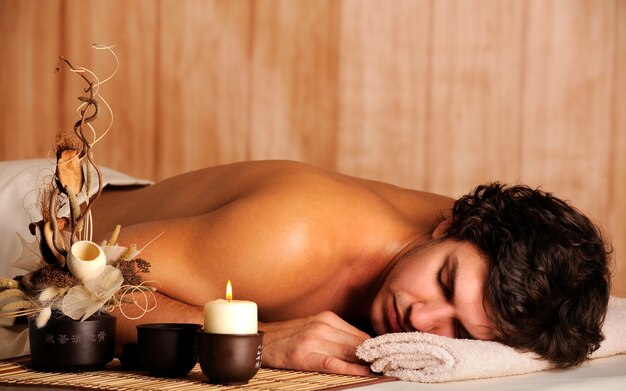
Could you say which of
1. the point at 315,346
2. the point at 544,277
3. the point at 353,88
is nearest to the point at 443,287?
the point at 544,277

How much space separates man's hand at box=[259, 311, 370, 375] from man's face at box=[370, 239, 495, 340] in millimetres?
115

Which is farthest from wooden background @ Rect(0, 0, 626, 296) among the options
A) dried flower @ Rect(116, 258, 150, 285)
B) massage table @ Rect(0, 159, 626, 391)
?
dried flower @ Rect(116, 258, 150, 285)

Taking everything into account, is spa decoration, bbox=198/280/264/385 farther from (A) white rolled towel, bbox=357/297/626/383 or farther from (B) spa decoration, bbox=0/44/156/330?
(A) white rolled towel, bbox=357/297/626/383

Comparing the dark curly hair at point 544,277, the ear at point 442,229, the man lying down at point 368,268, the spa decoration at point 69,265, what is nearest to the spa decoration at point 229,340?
the spa decoration at point 69,265

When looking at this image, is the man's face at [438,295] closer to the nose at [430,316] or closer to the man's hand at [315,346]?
the nose at [430,316]

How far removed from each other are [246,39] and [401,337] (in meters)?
1.91

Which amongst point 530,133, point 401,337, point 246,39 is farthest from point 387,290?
point 246,39

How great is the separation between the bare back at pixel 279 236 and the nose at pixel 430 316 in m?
0.22

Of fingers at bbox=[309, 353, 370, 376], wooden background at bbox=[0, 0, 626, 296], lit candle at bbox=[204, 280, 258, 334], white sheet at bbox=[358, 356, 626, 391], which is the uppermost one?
wooden background at bbox=[0, 0, 626, 296]

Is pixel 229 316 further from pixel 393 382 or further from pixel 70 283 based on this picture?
pixel 393 382

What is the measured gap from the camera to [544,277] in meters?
1.58

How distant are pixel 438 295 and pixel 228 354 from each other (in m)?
0.51

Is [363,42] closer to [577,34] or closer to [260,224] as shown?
[577,34]

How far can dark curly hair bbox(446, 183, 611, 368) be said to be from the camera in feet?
5.09
